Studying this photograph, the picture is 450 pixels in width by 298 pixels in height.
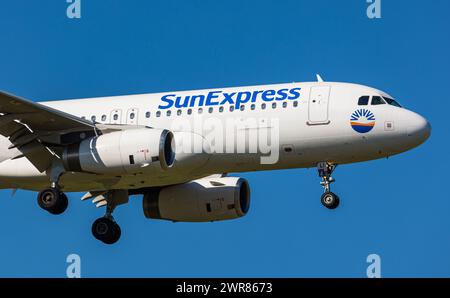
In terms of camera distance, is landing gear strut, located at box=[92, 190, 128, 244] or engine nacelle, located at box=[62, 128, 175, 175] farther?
landing gear strut, located at box=[92, 190, 128, 244]

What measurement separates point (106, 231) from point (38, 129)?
5.10m

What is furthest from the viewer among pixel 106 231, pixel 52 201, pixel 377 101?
pixel 106 231

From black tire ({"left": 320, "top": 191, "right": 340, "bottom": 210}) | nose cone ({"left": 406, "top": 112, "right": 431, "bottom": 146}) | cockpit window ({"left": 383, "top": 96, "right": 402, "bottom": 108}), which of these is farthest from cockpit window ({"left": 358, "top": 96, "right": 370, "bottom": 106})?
black tire ({"left": 320, "top": 191, "right": 340, "bottom": 210})

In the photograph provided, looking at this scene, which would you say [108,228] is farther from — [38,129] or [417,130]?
[417,130]

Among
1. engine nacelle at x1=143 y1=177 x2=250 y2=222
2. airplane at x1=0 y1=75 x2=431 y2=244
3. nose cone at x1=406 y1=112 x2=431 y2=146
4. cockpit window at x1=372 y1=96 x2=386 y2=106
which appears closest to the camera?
airplane at x1=0 y1=75 x2=431 y2=244

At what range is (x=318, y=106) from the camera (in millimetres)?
42500

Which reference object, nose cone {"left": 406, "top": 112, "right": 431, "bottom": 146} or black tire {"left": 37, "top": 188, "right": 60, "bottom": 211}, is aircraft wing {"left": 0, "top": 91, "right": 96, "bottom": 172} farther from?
nose cone {"left": 406, "top": 112, "right": 431, "bottom": 146}

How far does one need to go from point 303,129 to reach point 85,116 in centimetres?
815

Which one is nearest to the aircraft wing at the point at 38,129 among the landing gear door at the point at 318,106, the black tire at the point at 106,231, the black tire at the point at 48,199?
the black tire at the point at 48,199

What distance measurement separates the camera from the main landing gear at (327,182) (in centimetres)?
4244

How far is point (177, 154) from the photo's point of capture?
4188 cm

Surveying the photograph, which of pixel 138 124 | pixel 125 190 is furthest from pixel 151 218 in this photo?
pixel 138 124

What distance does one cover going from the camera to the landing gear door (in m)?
42.3

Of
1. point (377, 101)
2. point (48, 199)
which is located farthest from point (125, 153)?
point (377, 101)
